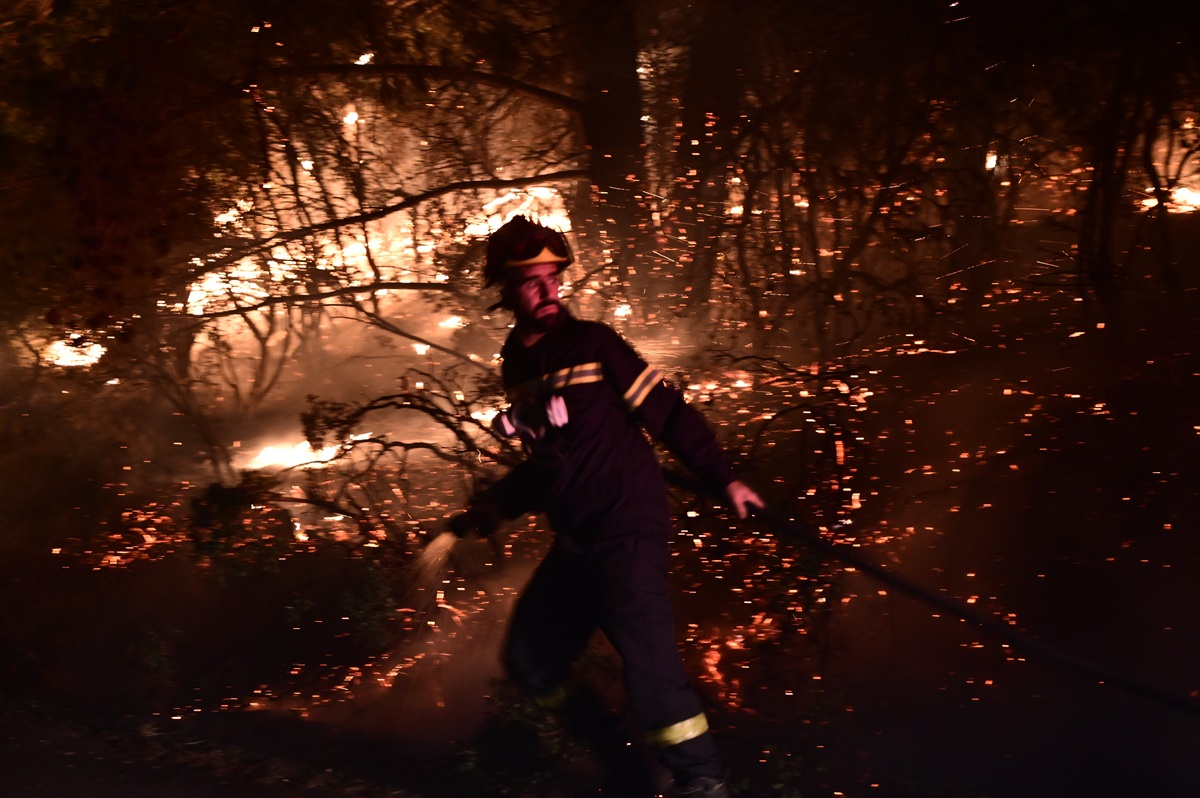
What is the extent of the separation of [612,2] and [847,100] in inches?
40.0

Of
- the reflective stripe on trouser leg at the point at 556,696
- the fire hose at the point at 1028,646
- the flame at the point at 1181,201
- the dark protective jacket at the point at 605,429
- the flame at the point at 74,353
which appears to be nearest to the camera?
the fire hose at the point at 1028,646

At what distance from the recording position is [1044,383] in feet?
13.1

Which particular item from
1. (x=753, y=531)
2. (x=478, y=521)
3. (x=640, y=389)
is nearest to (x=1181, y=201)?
(x=753, y=531)

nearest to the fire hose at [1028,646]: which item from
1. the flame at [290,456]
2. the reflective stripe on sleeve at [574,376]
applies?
the reflective stripe on sleeve at [574,376]

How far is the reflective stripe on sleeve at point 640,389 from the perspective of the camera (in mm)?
3299

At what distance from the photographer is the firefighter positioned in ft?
10.6

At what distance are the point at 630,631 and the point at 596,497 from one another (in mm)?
417

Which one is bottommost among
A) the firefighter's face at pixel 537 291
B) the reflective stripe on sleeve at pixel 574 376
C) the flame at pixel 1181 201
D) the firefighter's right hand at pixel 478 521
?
the firefighter's right hand at pixel 478 521

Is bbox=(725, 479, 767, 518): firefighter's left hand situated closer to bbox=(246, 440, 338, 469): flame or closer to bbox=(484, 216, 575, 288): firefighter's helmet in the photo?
bbox=(484, 216, 575, 288): firefighter's helmet

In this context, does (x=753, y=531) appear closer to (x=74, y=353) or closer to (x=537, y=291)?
(x=537, y=291)

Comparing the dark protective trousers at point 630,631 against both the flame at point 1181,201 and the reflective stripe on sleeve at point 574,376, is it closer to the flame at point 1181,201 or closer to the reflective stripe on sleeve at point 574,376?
the reflective stripe on sleeve at point 574,376

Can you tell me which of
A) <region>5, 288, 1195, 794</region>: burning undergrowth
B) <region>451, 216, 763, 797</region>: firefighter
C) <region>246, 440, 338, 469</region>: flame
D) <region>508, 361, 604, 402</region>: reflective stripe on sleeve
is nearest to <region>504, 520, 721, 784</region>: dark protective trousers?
<region>451, 216, 763, 797</region>: firefighter

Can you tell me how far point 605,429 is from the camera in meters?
3.35

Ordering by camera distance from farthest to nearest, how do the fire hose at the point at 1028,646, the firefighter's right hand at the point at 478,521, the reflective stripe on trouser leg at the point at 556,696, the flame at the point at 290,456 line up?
the flame at the point at 290,456, the firefighter's right hand at the point at 478,521, the reflective stripe on trouser leg at the point at 556,696, the fire hose at the point at 1028,646
